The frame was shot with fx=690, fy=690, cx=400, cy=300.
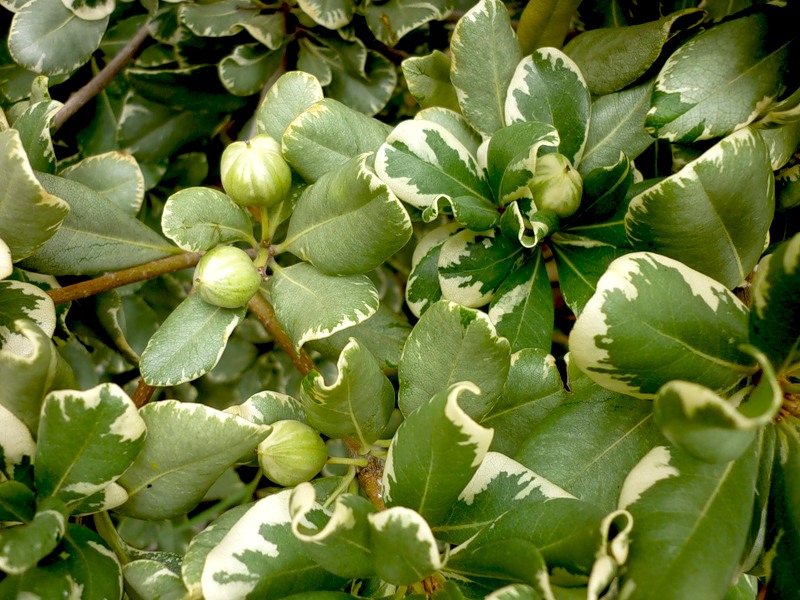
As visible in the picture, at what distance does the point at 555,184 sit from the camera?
2.62ft

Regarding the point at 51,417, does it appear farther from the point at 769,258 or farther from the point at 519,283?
the point at 769,258

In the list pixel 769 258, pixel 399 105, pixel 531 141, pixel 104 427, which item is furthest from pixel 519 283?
pixel 399 105

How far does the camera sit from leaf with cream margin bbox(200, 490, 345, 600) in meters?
0.64

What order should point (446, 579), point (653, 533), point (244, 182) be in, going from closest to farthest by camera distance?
point (653, 533) → point (446, 579) → point (244, 182)

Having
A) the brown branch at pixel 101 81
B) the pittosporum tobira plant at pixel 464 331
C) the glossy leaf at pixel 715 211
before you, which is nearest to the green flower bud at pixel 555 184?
the pittosporum tobira plant at pixel 464 331

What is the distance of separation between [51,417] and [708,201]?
0.63 metres

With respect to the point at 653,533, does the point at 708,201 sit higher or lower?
higher

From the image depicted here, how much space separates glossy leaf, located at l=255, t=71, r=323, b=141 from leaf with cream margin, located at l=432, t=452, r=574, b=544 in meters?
0.47

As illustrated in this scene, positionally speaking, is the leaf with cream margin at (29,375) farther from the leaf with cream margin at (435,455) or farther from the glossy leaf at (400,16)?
the glossy leaf at (400,16)

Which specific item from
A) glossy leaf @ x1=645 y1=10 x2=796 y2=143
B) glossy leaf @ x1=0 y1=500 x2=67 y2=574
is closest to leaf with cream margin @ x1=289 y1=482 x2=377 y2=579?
glossy leaf @ x1=0 y1=500 x2=67 y2=574

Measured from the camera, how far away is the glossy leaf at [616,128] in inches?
34.1

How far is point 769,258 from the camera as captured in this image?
0.57 m

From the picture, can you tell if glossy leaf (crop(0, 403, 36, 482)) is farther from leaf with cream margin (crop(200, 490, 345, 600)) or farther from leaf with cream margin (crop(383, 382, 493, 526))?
leaf with cream margin (crop(383, 382, 493, 526))

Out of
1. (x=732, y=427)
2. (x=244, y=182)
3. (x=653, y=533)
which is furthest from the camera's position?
(x=244, y=182)
